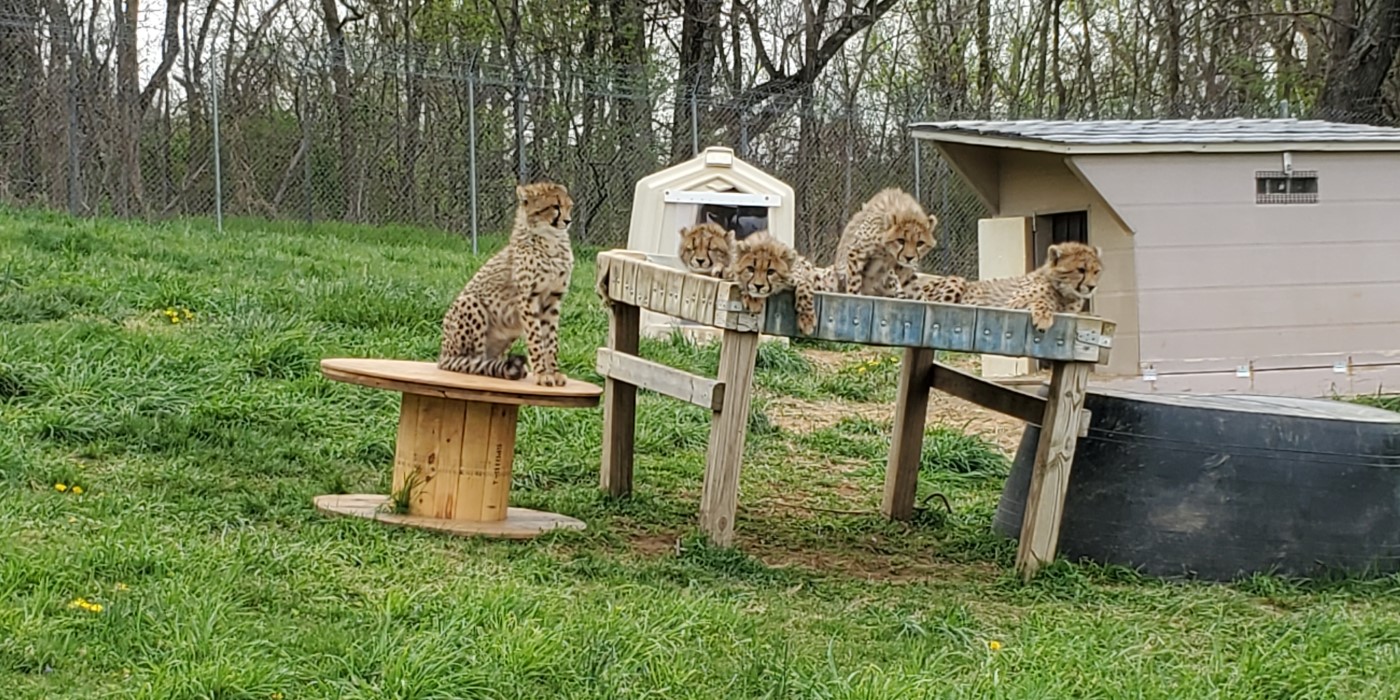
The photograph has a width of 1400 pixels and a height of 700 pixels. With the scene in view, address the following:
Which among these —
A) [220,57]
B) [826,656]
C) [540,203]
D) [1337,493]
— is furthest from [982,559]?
[220,57]

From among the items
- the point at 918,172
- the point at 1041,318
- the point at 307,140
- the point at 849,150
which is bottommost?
the point at 1041,318

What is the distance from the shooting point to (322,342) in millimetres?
7414

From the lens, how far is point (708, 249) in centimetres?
476

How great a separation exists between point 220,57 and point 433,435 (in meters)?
8.88

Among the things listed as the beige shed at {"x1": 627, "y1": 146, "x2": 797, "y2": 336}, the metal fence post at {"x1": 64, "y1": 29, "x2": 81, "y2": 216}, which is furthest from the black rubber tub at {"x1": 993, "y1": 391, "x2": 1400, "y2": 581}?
the metal fence post at {"x1": 64, "y1": 29, "x2": 81, "y2": 216}

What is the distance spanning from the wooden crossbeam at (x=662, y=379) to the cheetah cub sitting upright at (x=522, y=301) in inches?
12.4

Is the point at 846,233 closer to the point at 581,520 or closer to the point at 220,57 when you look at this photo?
the point at 581,520

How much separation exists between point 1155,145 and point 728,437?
4073 mm

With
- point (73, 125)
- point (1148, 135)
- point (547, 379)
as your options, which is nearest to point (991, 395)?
point (547, 379)

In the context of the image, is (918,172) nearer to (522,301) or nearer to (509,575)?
(522,301)

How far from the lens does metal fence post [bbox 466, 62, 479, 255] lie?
41.4 ft

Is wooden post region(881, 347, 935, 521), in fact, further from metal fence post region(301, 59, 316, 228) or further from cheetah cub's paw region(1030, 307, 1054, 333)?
metal fence post region(301, 59, 316, 228)

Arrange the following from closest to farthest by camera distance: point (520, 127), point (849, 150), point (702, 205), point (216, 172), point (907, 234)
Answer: point (907, 234) → point (702, 205) → point (216, 172) → point (520, 127) → point (849, 150)

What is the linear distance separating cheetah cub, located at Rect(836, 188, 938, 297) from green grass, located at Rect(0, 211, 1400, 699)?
97 cm
